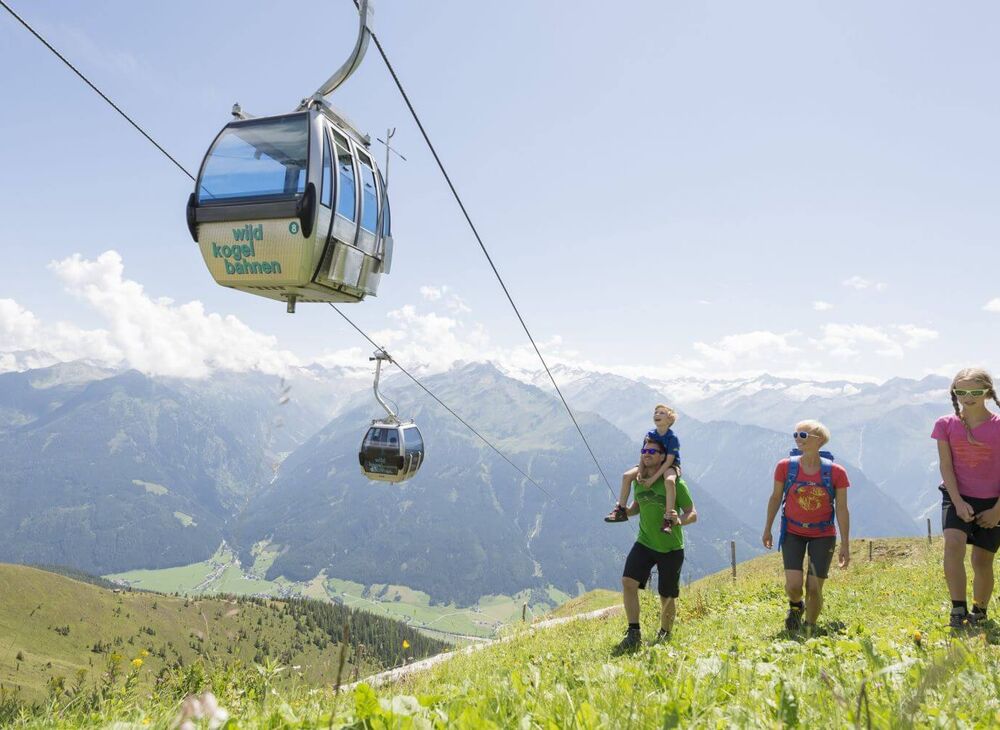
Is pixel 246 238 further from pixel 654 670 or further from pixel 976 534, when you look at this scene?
pixel 976 534

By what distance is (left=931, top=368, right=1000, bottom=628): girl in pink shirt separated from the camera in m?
6.08

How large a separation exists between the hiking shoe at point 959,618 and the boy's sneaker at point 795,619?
1610 mm

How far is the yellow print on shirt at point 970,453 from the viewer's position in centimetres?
610

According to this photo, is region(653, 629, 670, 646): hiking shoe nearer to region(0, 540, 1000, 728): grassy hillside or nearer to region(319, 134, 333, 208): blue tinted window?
region(0, 540, 1000, 728): grassy hillside

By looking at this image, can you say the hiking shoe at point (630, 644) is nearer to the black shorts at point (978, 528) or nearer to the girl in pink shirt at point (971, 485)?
the girl in pink shirt at point (971, 485)

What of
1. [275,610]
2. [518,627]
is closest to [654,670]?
[518,627]

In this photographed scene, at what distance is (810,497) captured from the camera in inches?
284

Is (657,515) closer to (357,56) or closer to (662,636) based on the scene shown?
(662,636)

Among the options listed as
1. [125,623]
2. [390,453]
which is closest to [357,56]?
[390,453]

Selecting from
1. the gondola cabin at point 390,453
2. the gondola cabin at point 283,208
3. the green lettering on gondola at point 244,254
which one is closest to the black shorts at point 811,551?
the gondola cabin at point 283,208

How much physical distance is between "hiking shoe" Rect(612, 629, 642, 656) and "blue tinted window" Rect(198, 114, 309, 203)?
263 inches

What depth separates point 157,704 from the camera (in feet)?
12.0

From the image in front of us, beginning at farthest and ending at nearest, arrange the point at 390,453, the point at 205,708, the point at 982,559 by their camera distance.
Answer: the point at 390,453 → the point at 982,559 → the point at 205,708

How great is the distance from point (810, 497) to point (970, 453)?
5.58 ft
